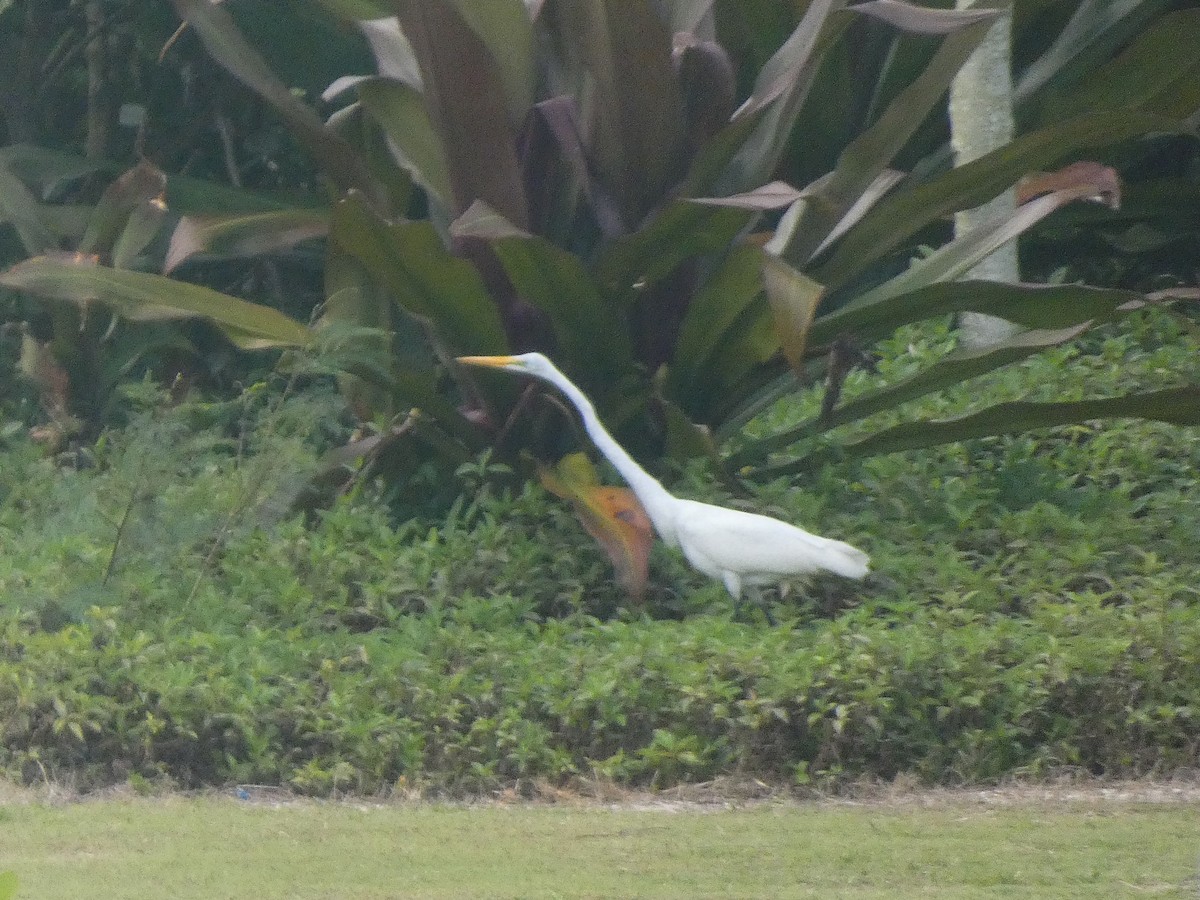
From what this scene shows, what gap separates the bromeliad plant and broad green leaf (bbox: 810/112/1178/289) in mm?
10

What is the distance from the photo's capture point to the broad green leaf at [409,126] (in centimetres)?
636

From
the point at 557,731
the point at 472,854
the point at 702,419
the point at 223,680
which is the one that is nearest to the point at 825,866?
the point at 472,854

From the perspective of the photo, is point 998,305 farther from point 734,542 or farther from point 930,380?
point 734,542

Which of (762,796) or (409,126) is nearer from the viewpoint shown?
(762,796)

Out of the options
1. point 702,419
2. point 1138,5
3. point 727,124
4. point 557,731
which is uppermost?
point 1138,5

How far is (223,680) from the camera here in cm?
504

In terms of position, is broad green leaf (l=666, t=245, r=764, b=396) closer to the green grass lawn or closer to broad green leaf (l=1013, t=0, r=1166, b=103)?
broad green leaf (l=1013, t=0, r=1166, b=103)

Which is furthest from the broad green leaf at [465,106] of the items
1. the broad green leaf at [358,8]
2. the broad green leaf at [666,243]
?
the broad green leaf at [358,8]

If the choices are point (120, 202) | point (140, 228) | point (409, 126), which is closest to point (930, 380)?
point (409, 126)

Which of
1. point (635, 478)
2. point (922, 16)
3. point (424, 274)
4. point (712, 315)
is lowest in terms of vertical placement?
point (635, 478)

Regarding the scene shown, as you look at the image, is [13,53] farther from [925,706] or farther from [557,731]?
[925,706]

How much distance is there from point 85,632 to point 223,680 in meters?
0.58

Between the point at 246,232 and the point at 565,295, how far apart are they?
141cm

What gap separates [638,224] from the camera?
6379mm
